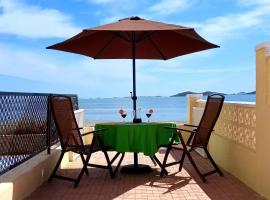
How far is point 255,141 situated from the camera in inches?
219

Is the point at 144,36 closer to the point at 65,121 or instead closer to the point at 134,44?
the point at 134,44

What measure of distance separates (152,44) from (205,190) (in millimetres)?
3168

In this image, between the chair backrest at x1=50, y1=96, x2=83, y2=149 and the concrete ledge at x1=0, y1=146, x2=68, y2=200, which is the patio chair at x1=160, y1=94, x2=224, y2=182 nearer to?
the chair backrest at x1=50, y1=96, x2=83, y2=149

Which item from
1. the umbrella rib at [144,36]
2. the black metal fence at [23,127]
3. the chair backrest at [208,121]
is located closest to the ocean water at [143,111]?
the chair backrest at [208,121]

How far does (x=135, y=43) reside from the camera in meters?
7.39

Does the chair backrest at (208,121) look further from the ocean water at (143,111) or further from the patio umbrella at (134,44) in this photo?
the patio umbrella at (134,44)

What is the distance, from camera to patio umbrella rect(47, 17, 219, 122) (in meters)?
7.09

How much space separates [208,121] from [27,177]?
103 inches

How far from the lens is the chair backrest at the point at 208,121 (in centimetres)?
629

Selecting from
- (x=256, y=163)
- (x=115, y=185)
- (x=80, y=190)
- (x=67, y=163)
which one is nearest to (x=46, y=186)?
(x=80, y=190)

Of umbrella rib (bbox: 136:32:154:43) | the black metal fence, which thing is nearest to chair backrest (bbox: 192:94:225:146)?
umbrella rib (bbox: 136:32:154:43)

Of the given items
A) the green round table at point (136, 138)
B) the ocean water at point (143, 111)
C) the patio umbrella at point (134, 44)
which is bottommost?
the ocean water at point (143, 111)

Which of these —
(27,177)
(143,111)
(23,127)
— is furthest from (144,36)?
(27,177)

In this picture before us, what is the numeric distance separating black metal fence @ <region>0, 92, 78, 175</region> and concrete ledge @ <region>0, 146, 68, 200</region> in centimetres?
9
